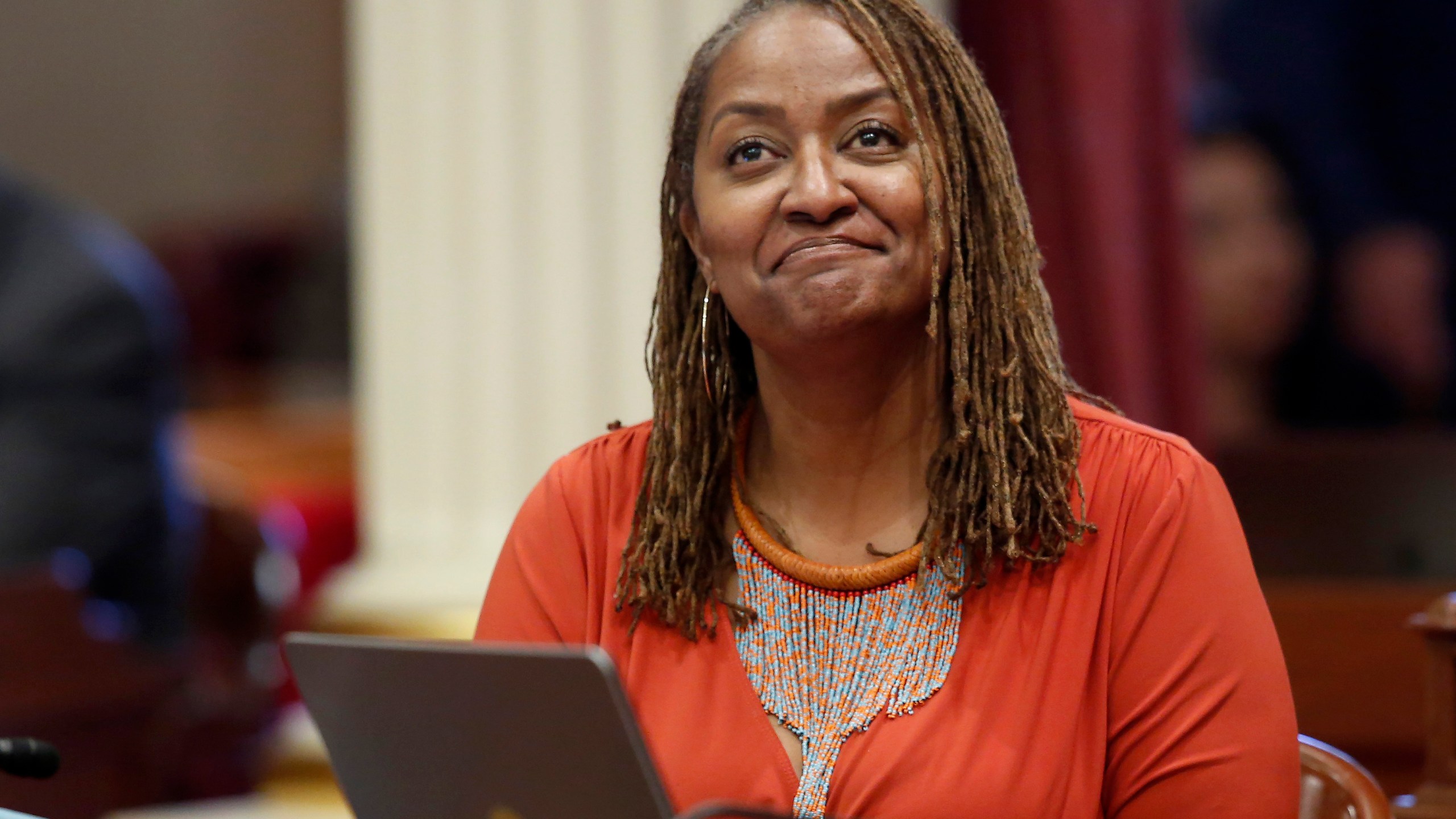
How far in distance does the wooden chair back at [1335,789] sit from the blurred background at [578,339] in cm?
50

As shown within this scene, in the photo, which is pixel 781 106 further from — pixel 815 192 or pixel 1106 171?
pixel 1106 171

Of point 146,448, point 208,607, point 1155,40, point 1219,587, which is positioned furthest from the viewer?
point 208,607

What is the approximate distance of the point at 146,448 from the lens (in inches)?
133

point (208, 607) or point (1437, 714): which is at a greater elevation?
point (1437, 714)

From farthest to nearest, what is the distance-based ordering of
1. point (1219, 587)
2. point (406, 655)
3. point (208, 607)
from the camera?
point (208, 607), point (1219, 587), point (406, 655)

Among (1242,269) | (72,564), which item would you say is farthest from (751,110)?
(1242,269)

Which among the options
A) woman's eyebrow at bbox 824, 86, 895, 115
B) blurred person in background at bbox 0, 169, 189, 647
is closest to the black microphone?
woman's eyebrow at bbox 824, 86, 895, 115

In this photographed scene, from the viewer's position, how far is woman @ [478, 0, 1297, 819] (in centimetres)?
139

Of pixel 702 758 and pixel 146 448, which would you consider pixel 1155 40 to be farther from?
pixel 146 448

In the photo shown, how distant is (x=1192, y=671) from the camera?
137 cm

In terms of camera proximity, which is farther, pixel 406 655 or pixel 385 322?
pixel 385 322

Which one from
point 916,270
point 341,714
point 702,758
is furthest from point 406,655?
point 916,270

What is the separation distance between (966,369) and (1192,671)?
0.33m

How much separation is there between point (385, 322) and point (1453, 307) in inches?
124
